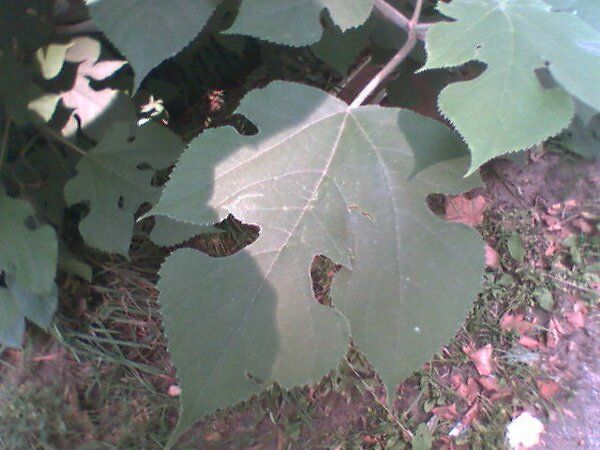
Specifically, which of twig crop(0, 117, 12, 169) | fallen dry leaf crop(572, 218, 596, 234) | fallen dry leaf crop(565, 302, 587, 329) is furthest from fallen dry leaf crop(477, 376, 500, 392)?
twig crop(0, 117, 12, 169)

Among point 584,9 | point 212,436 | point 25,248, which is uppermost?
point 584,9

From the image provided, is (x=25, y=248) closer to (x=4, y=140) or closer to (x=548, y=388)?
(x=4, y=140)

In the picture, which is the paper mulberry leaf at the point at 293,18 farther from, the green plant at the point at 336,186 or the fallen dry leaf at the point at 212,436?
the fallen dry leaf at the point at 212,436

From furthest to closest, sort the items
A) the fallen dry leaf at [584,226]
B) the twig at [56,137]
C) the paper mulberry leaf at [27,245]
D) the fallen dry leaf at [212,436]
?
1. the fallen dry leaf at [584,226]
2. the fallen dry leaf at [212,436]
3. the twig at [56,137]
4. the paper mulberry leaf at [27,245]

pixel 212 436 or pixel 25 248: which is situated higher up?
pixel 25 248

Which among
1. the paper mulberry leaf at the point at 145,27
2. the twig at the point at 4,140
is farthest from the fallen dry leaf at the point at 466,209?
the twig at the point at 4,140

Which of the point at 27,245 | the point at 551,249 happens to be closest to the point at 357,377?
the point at 551,249

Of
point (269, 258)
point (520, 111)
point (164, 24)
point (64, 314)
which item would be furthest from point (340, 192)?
point (64, 314)
